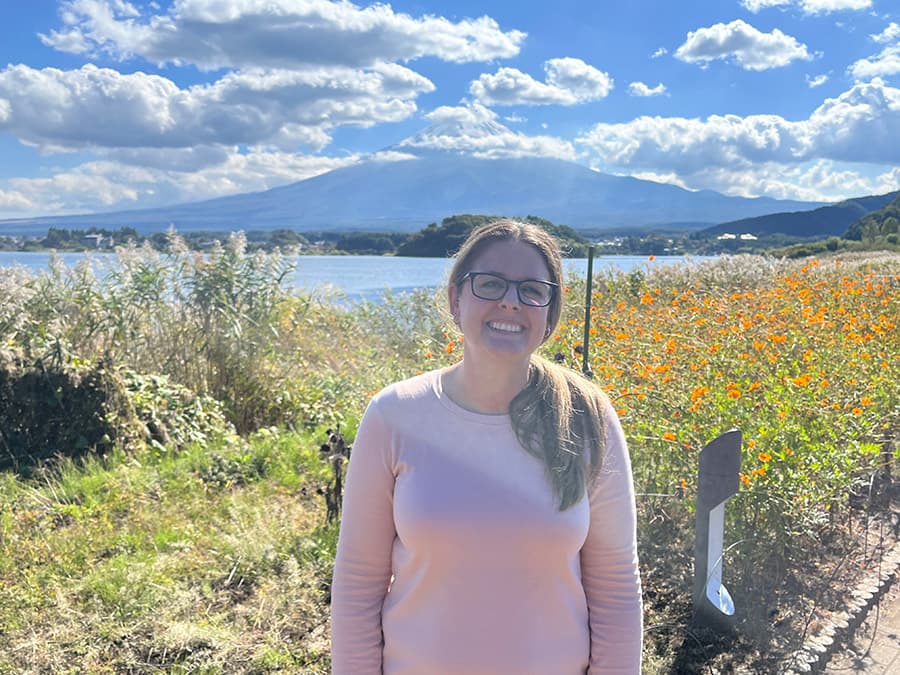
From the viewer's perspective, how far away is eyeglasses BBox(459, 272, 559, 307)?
1.56 metres

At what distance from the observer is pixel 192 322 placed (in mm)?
5766

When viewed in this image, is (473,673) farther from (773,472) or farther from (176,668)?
(773,472)

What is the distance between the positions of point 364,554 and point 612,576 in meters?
0.54

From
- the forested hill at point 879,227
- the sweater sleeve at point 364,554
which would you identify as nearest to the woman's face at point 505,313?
the sweater sleeve at point 364,554

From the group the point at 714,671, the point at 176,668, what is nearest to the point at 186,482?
the point at 176,668

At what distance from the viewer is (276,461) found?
14.8ft

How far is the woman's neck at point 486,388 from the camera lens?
5.11 ft

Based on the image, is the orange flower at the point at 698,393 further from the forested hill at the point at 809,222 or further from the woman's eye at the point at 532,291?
the forested hill at the point at 809,222

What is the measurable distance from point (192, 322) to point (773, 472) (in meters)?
4.58

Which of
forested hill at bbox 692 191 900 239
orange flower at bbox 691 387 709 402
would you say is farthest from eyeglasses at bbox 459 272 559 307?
forested hill at bbox 692 191 900 239

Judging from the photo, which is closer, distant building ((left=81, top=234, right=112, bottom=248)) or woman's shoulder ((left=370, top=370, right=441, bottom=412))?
woman's shoulder ((left=370, top=370, right=441, bottom=412))

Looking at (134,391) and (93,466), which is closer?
(93,466)

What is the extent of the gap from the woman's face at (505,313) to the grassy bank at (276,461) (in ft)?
1.22

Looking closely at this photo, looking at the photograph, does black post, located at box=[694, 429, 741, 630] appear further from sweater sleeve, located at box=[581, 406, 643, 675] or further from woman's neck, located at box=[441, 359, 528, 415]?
woman's neck, located at box=[441, 359, 528, 415]
